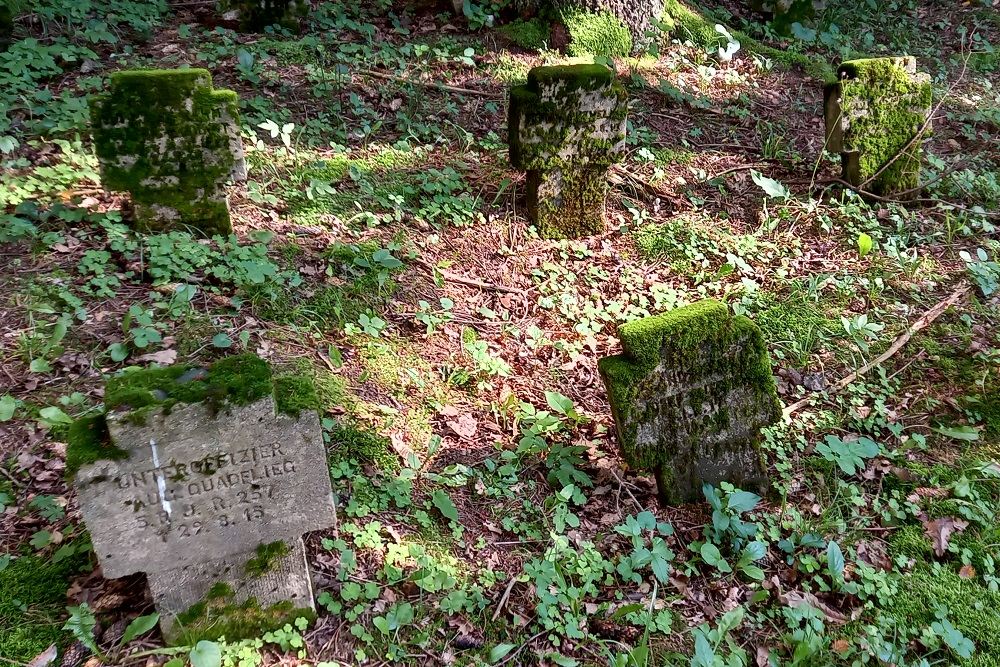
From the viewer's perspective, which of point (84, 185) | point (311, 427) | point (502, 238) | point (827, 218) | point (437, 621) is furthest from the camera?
point (827, 218)

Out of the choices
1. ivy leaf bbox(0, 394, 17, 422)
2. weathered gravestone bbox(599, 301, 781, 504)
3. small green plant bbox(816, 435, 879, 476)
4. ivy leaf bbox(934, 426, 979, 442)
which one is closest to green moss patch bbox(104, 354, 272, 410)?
ivy leaf bbox(0, 394, 17, 422)

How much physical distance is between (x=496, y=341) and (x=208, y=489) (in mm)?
2190

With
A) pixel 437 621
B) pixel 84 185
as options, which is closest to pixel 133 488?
pixel 437 621

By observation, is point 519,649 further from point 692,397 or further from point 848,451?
point 848,451

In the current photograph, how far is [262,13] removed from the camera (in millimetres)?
6617

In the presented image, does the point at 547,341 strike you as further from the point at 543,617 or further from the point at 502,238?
the point at 543,617

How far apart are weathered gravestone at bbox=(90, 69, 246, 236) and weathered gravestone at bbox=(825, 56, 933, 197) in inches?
186

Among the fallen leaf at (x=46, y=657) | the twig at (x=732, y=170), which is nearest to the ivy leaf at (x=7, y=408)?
the fallen leaf at (x=46, y=657)

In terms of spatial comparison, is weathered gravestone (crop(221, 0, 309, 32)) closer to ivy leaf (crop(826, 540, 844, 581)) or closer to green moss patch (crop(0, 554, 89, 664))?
green moss patch (crop(0, 554, 89, 664))

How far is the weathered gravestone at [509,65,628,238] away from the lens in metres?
4.88

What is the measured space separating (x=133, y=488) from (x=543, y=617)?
5.56 ft

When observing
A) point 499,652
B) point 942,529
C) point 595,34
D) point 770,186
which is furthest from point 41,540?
point 595,34

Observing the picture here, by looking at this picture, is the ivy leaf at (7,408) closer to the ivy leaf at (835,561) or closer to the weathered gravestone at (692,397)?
the weathered gravestone at (692,397)

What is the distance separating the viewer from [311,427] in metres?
2.59
